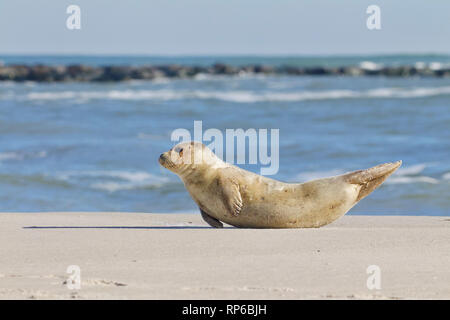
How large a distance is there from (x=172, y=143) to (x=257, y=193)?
9796 mm

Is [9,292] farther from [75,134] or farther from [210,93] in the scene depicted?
[210,93]

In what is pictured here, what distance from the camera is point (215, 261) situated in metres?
5.69

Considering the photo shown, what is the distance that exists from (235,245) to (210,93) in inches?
1108

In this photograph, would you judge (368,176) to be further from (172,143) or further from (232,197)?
(172,143)

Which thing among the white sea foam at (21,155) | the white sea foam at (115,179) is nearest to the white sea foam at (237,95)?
the white sea foam at (21,155)

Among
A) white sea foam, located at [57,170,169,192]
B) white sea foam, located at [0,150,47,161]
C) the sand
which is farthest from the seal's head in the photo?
white sea foam, located at [0,150,47,161]

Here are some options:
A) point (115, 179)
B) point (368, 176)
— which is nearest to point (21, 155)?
point (115, 179)

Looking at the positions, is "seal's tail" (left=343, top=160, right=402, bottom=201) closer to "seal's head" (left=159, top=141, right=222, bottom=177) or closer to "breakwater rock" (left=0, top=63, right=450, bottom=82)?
"seal's head" (left=159, top=141, right=222, bottom=177)

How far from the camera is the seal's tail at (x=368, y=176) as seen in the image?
7141mm

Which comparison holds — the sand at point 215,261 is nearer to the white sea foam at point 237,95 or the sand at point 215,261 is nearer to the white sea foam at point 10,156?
the white sea foam at point 10,156

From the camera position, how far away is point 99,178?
41.1 ft

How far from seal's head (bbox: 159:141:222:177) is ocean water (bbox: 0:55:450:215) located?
336 cm

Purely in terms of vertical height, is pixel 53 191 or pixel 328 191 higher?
pixel 328 191

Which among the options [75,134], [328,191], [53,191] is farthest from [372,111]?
[328,191]
